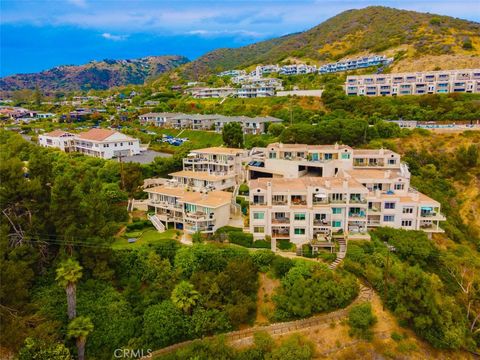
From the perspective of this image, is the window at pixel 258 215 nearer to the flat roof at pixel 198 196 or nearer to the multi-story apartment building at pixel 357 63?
the flat roof at pixel 198 196

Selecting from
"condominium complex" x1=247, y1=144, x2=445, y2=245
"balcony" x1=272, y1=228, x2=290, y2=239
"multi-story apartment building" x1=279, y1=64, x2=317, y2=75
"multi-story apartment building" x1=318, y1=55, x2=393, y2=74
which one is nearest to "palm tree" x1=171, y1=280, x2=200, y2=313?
"condominium complex" x1=247, y1=144, x2=445, y2=245

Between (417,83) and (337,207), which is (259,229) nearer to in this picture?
(337,207)

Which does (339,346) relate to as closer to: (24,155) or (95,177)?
(95,177)

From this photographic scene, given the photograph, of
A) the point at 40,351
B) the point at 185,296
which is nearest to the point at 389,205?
the point at 185,296

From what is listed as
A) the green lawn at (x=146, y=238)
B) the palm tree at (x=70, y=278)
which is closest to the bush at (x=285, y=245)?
the green lawn at (x=146, y=238)

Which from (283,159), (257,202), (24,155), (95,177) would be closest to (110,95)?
(24,155)

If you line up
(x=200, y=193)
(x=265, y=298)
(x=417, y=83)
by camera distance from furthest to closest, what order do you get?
(x=417, y=83), (x=200, y=193), (x=265, y=298)
